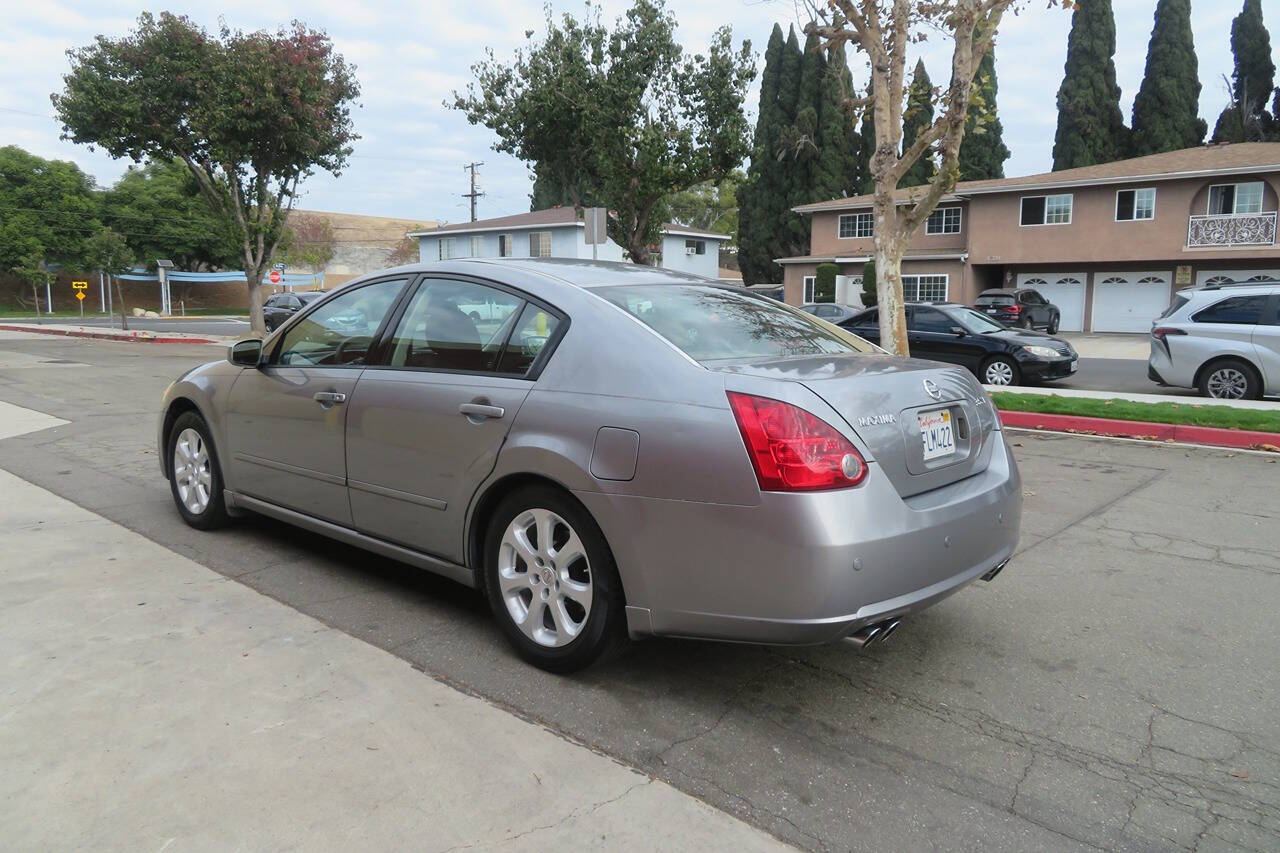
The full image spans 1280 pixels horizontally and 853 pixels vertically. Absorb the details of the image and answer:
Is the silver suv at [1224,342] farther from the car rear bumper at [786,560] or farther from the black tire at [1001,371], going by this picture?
the car rear bumper at [786,560]

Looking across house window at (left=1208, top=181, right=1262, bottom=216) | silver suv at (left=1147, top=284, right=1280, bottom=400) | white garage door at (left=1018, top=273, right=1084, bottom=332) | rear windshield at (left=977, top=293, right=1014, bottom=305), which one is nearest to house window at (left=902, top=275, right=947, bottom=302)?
white garage door at (left=1018, top=273, right=1084, bottom=332)

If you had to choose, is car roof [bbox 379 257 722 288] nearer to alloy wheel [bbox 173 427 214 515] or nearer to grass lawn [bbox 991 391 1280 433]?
alloy wheel [bbox 173 427 214 515]

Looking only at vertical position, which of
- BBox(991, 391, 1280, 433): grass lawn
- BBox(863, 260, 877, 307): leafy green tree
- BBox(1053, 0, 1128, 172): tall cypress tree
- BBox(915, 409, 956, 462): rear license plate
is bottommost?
BBox(991, 391, 1280, 433): grass lawn

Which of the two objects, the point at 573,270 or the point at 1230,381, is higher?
the point at 573,270

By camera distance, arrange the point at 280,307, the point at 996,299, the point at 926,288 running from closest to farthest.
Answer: the point at 996,299
the point at 280,307
the point at 926,288

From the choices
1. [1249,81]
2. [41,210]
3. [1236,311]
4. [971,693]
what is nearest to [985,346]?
[1236,311]

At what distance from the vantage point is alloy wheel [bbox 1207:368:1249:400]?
1177cm

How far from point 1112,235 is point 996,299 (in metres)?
6.27

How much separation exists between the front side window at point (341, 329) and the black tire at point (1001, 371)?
11870mm

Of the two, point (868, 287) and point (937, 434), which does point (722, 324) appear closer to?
point (937, 434)

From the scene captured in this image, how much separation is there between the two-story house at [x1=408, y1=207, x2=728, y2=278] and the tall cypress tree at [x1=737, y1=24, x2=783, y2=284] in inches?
87.0

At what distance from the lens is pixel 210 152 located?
26719 mm

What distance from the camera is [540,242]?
4638 centimetres

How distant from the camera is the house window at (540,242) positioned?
150 ft
